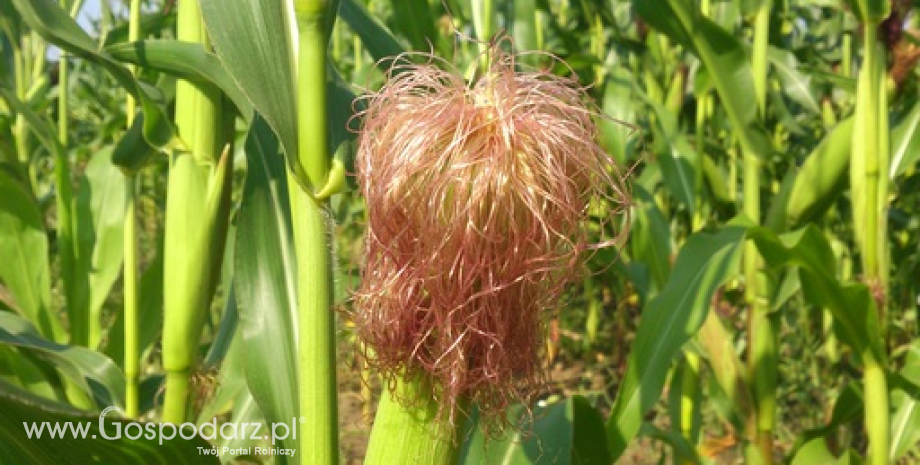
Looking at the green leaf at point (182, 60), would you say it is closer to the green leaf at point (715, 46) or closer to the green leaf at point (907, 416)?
the green leaf at point (715, 46)

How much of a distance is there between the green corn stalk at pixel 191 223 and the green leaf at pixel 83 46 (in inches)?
1.7

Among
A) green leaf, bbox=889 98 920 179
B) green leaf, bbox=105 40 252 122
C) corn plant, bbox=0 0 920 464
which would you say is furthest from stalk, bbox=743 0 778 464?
green leaf, bbox=105 40 252 122

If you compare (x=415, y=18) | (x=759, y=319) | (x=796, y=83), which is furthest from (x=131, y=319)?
(x=796, y=83)

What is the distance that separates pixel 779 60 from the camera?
4.09m

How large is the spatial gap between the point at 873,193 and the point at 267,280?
1577mm

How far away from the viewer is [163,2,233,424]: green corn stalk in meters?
1.53

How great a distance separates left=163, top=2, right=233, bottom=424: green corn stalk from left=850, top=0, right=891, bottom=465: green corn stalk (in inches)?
63.3

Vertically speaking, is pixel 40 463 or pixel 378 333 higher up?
pixel 378 333

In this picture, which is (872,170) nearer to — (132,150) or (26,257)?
(132,150)

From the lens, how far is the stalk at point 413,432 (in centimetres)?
119

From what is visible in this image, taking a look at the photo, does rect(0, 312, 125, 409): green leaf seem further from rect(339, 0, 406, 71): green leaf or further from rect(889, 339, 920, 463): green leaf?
rect(889, 339, 920, 463): green leaf

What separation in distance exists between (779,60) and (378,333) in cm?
331

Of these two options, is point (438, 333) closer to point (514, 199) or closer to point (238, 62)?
point (514, 199)

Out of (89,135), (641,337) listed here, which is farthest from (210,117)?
(89,135)
